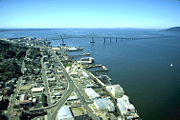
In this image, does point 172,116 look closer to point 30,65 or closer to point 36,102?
point 36,102

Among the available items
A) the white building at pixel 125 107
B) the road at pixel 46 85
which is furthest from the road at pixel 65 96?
the white building at pixel 125 107

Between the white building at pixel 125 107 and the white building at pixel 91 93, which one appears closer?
the white building at pixel 125 107

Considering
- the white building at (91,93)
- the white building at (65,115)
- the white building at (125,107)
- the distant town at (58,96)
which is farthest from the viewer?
the white building at (91,93)

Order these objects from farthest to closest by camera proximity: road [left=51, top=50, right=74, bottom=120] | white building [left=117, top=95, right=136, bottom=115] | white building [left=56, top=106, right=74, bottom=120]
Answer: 1. white building [left=117, top=95, right=136, bottom=115]
2. road [left=51, top=50, right=74, bottom=120]
3. white building [left=56, top=106, right=74, bottom=120]

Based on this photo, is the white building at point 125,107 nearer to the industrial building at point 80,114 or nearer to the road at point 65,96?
the industrial building at point 80,114

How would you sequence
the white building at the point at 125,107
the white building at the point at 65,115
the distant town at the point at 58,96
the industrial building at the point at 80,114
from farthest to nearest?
1. the white building at the point at 125,107
2. the distant town at the point at 58,96
3. the industrial building at the point at 80,114
4. the white building at the point at 65,115

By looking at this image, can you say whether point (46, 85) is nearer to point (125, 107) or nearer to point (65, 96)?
point (65, 96)

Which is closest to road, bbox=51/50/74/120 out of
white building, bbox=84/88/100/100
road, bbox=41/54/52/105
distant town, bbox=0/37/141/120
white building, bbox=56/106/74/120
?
distant town, bbox=0/37/141/120

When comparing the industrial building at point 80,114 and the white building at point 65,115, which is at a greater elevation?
the white building at point 65,115

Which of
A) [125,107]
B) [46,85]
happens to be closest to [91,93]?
[125,107]

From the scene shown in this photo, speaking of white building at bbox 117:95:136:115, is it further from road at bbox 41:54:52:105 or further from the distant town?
road at bbox 41:54:52:105

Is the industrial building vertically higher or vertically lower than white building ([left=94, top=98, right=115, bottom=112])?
lower

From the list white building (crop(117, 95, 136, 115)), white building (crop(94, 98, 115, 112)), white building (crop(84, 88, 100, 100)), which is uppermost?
white building (crop(84, 88, 100, 100))
